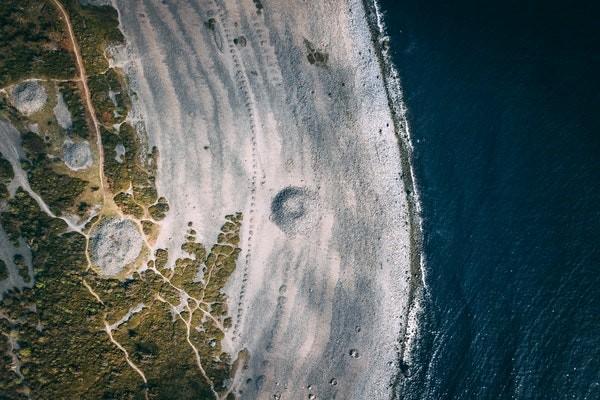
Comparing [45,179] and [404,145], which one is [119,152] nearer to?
[45,179]

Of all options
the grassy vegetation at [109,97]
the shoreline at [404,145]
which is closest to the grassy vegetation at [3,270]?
the grassy vegetation at [109,97]

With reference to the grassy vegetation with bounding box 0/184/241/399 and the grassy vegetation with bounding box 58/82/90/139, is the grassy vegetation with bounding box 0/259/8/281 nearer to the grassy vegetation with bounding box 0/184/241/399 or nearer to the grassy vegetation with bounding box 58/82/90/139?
the grassy vegetation with bounding box 0/184/241/399

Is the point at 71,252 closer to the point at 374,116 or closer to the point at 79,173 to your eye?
the point at 79,173

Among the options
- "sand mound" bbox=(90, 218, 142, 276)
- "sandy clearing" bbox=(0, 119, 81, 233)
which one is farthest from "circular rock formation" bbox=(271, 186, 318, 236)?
"sandy clearing" bbox=(0, 119, 81, 233)

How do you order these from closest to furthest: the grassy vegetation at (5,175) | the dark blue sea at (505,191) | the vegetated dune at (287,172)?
the grassy vegetation at (5,175) → the vegetated dune at (287,172) → the dark blue sea at (505,191)

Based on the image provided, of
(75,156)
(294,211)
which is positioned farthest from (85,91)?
(294,211)

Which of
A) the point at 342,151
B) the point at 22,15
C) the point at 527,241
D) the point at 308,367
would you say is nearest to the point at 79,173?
the point at 22,15

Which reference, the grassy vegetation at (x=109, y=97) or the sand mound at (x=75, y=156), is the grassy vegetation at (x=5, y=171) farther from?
the grassy vegetation at (x=109, y=97)
